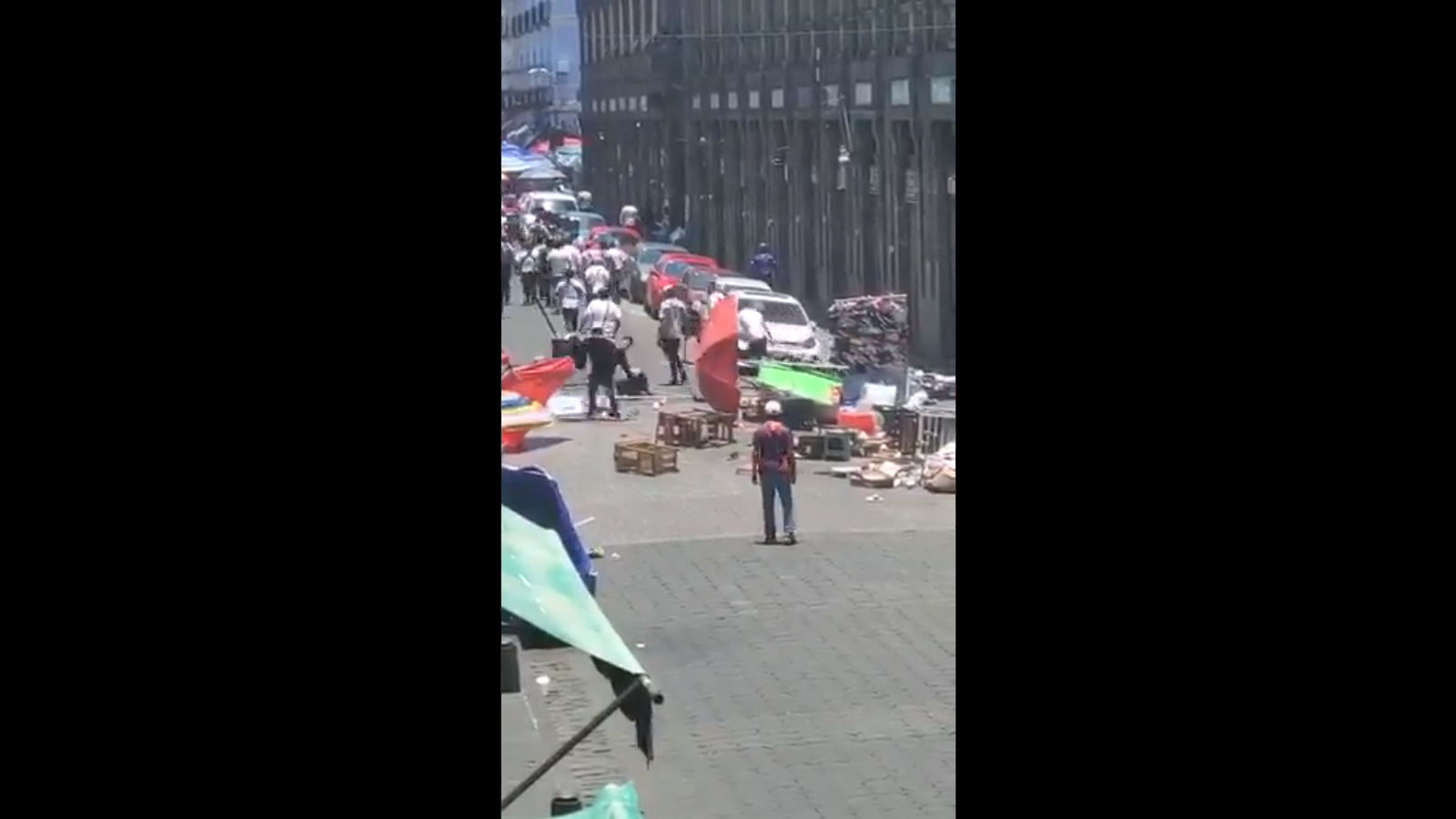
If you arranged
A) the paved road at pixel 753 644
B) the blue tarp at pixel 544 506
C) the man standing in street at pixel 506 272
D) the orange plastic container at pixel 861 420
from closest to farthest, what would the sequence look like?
the paved road at pixel 753 644 → the blue tarp at pixel 544 506 → the man standing in street at pixel 506 272 → the orange plastic container at pixel 861 420

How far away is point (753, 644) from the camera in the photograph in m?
3.91

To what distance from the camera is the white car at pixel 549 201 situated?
12.8ft

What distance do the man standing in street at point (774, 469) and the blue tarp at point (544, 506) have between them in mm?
382

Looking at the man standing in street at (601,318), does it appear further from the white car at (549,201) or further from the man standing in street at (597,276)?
the white car at (549,201)

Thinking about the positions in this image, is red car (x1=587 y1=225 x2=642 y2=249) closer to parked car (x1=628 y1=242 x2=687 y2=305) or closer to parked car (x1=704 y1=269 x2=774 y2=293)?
parked car (x1=628 y1=242 x2=687 y2=305)

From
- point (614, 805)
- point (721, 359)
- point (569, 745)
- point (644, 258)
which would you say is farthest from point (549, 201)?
point (614, 805)

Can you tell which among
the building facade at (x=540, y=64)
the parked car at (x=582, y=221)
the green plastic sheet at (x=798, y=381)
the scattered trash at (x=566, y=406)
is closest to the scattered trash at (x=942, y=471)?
the green plastic sheet at (x=798, y=381)

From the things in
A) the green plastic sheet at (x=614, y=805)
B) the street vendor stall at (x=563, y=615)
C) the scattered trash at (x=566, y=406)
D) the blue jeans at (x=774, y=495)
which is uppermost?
the scattered trash at (x=566, y=406)

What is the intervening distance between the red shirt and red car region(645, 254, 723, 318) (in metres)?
0.32

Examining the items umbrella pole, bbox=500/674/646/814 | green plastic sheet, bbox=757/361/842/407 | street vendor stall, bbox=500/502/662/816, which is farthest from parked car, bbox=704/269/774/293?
umbrella pole, bbox=500/674/646/814

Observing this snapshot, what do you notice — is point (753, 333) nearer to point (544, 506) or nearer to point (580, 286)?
point (580, 286)

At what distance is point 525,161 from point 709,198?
0.42 m
